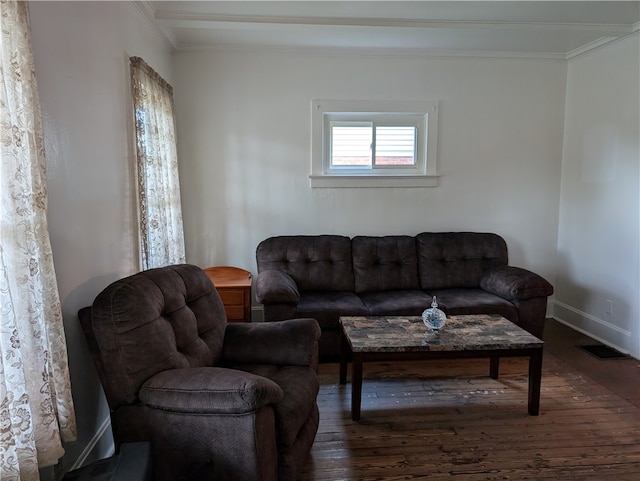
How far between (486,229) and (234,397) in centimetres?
331

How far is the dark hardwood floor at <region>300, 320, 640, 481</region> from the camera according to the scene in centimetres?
200

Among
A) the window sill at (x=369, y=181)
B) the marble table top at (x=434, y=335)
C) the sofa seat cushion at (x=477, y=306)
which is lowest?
the sofa seat cushion at (x=477, y=306)

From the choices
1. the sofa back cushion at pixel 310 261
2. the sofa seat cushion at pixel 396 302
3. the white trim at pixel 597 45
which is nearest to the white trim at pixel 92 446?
→ the sofa back cushion at pixel 310 261

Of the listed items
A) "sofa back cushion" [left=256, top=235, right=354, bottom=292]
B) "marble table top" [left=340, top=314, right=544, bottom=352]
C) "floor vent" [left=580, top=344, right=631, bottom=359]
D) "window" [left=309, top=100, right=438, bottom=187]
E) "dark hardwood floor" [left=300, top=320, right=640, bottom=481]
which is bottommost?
"floor vent" [left=580, top=344, right=631, bottom=359]

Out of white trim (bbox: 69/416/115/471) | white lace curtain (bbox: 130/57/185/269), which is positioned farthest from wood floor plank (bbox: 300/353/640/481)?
white lace curtain (bbox: 130/57/185/269)

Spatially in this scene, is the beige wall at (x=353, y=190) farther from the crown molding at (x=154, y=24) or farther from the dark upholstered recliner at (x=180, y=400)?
the dark upholstered recliner at (x=180, y=400)

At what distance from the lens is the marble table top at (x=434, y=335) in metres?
2.30

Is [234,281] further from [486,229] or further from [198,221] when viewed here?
[486,229]

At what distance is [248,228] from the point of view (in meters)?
3.91

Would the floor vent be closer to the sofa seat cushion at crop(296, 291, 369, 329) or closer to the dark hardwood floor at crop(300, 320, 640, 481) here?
the dark hardwood floor at crop(300, 320, 640, 481)

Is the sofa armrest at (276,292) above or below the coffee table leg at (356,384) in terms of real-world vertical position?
above

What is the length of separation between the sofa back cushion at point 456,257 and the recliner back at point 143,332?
88.9 inches

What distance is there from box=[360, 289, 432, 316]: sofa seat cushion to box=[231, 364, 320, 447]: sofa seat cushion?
1.21m

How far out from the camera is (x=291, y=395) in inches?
71.6
